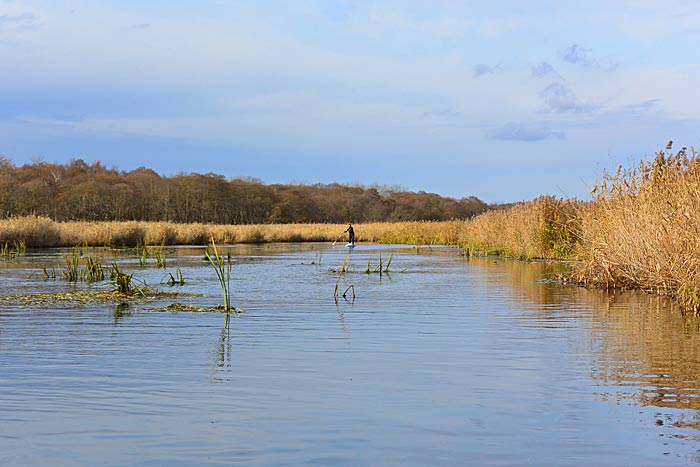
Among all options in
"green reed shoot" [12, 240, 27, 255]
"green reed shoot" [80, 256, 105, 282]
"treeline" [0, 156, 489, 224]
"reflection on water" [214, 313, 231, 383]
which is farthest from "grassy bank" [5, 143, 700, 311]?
"treeline" [0, 156, 489, 224]

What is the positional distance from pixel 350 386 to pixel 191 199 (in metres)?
82.5

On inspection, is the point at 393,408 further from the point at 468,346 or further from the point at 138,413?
the point at 468,346

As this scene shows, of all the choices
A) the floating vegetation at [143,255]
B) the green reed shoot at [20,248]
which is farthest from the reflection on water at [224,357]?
the green reed shoot at [20,248]

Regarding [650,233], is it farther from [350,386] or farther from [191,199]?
[191,199]

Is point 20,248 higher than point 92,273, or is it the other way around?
point 20,248

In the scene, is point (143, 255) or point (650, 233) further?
point (143, 255)

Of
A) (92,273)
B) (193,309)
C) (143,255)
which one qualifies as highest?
(143,255)

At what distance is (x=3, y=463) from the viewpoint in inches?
172

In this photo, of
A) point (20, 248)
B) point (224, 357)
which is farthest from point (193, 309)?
point (20, 248)

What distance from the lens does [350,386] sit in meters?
6.45

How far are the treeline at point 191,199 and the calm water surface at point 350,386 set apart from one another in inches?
2318

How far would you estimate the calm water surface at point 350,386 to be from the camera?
4.69 meters

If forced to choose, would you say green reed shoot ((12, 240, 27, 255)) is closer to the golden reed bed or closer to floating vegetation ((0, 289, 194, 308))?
the golden reed bed

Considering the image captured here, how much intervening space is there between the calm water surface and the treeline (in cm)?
5887
